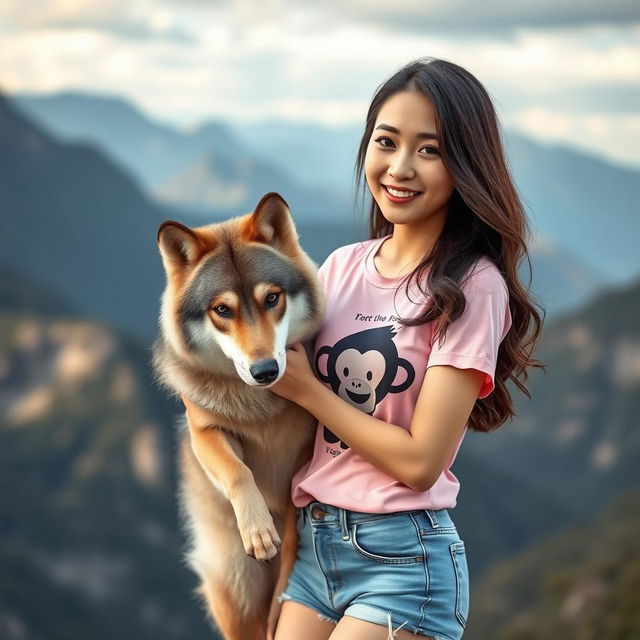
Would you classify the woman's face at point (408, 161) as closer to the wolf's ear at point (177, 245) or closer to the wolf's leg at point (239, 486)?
the wolf's ear at point (177, 245)

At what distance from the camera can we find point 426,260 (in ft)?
17.2

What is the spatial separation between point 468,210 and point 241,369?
1.54 m

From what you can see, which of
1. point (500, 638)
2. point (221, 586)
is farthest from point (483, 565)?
point (221, 586)

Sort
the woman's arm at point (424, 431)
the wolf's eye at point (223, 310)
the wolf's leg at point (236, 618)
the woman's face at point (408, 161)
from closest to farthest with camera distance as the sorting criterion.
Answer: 1. the woman's arm at point (424, 431)
2. the woman's face at point (408, 161)
3. the wolf's eye at point (223, 310)
4. the wolf's leg at point (236, 618)

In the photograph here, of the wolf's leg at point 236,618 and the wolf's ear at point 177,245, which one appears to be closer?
the wolf's ear at point 177,245

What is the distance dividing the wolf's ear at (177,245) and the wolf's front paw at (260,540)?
1.59m

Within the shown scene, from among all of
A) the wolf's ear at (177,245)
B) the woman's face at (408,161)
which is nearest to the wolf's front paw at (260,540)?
the wolf's ear at (177,245)

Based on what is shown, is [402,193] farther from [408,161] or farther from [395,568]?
[395,568]

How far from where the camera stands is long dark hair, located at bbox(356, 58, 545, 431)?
16.5 feet

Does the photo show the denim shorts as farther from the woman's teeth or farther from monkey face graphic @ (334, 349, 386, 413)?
the woman's teeth

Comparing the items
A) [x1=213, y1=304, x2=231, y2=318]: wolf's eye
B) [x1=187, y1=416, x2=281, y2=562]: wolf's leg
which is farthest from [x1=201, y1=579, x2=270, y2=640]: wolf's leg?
[x1=213, y1=304, x2=231, y2=318]: wolf's eye

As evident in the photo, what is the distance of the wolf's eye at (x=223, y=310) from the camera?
5.37 m

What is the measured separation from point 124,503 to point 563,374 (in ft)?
303

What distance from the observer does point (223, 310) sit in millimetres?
5391
